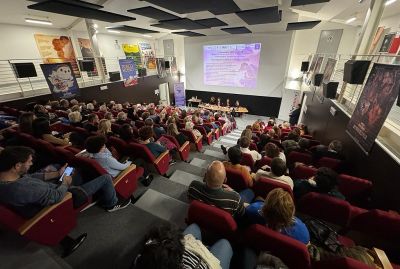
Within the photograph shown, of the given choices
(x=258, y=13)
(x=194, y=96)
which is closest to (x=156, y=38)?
(x=194, y=96)

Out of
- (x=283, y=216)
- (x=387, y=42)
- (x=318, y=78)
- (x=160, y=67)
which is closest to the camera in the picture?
(x=283, y=216)

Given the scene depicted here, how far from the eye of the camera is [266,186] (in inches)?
83.8

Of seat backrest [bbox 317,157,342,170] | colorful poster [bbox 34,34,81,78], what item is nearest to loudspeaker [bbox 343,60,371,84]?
seat backrest [bbox 317,157,342,170]

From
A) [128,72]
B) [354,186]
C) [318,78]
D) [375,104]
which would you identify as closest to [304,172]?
[354,186]

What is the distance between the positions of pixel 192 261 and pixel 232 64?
1173cm

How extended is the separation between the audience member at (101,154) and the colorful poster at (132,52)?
1134 cm

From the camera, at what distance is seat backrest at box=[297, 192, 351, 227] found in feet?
5.82

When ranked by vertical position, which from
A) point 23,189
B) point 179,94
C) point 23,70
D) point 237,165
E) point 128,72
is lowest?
point 179,94

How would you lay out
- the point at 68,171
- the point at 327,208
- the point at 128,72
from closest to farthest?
1. the point at 327,208
2. the point at 68,171
3. the point at 128,72

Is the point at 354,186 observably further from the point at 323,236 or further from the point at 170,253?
the point at 170,253

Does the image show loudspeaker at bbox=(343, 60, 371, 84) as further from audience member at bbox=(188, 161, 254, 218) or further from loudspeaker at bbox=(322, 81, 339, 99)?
audience member at bbox=(188, 161, 254, 218)

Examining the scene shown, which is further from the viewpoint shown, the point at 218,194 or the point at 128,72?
the point at 128,72

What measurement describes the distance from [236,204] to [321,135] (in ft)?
14.8

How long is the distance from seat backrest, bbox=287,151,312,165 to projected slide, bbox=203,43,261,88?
8.80m
